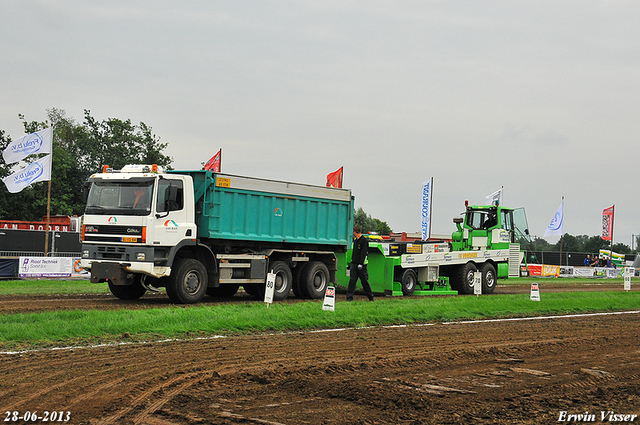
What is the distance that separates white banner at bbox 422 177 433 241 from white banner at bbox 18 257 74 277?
1610 centimetres

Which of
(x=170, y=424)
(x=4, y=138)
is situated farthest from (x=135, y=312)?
(x=4, y=138)

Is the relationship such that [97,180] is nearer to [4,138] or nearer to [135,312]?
[135,312]

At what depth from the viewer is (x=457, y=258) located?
2197 cm

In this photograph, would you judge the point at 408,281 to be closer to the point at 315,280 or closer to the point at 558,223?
the point at 315,280

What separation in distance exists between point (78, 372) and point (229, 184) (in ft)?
31.3

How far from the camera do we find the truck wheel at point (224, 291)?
59.3 feet

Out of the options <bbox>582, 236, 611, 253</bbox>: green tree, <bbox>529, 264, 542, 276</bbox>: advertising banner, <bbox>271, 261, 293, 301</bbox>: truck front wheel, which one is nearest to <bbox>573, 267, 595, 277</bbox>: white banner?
<bbox>529, 264, 542, 276</bbox>: advertising banner

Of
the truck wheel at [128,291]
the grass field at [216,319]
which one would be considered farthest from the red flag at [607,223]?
the truck wheel at [128,291]

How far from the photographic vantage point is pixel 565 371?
7.69 metres

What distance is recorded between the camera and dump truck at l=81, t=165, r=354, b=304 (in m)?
14.8

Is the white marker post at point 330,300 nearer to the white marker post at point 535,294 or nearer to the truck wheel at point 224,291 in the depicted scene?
the truck wheel at point 224,291

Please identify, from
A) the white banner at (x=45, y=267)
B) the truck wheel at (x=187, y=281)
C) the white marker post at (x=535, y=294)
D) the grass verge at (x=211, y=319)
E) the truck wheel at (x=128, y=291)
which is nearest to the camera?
the grass verge at (x=211, y=319)

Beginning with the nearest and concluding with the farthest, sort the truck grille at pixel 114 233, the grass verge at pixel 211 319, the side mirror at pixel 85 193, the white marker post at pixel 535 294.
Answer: the grass verge at pixel 211 319
the truck grille at pixel 114 233
the side mirror at pixel 85 193
the white marker post at pixel 535 294

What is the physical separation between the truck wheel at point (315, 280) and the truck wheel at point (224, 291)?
6.11 feet
